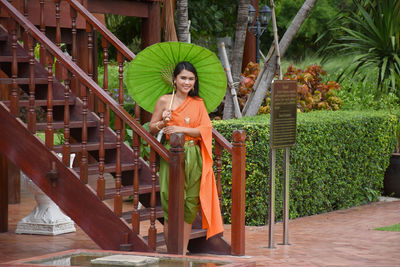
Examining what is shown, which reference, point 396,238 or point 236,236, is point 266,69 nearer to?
point 396,238

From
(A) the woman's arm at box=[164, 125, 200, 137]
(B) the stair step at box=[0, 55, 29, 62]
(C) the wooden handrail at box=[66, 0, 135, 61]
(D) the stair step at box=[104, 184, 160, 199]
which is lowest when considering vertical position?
(D) the stair step at box=[104, 184, 160, 199]

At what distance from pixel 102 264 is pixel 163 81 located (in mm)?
2512

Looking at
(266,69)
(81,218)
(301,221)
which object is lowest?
(301,221)

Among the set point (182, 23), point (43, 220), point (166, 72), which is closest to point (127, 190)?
point (166, 72)

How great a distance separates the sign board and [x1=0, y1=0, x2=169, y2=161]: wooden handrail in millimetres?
1752

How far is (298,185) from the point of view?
1005 centimetres

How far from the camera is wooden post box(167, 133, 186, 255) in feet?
21.2

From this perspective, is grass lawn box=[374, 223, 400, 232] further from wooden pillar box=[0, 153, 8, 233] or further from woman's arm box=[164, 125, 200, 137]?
wooden pillar box=[0, 153, 8, 233]

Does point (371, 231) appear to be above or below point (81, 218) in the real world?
below

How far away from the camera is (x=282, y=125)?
26.9ft

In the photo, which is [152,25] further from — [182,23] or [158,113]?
[158,113]

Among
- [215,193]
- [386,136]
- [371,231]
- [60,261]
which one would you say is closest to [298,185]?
[371,231]

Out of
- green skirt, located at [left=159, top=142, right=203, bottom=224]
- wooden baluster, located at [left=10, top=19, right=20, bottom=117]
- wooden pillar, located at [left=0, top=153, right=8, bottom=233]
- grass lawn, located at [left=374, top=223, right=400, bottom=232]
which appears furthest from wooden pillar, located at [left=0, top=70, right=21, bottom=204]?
grass lawn, located at [left=374, top=223, right=400, bottom=232]

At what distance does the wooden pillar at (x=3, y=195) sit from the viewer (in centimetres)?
873
